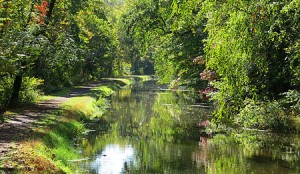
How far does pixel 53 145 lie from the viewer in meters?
15.9

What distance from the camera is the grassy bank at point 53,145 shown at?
11.6 metres

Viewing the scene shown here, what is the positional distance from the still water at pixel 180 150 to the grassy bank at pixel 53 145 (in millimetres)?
685

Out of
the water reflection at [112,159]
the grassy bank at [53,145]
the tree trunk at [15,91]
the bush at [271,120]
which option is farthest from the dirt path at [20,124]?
the bush at [271,120]

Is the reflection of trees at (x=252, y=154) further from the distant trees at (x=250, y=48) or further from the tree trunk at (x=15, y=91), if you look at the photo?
the tree trunk at (x=15, y=91)

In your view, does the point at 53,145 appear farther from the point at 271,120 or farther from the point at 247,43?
the point at 271,120

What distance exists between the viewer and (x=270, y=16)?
37.4 feet

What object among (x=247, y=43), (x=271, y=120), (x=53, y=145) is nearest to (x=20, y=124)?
(x=53, y=145)

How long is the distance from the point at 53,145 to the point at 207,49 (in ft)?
A: 23.9

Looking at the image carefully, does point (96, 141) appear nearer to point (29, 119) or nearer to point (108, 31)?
point (29, 119)

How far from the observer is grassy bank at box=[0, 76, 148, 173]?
38.1 feet

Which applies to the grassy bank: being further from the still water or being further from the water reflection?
the water reflection

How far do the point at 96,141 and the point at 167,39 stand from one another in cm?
1858

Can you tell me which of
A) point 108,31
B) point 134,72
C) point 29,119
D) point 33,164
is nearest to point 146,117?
point 29,119

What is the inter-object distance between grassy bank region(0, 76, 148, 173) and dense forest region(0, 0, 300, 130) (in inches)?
108
